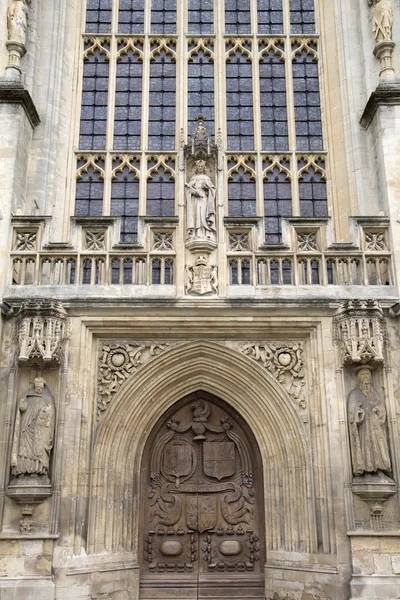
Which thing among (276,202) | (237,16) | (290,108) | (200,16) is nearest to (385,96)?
(290,108)

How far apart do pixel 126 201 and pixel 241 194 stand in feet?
7.07

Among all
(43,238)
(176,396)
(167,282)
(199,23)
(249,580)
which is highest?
(199,23)

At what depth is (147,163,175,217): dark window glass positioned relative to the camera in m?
12.8

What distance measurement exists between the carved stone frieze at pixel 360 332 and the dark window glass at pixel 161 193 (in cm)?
395

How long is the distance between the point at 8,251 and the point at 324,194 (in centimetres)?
585

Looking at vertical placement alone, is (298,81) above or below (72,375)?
above

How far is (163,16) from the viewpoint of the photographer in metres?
14.3

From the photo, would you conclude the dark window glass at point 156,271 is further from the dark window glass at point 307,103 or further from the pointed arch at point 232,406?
the dark window glass at point 307,103

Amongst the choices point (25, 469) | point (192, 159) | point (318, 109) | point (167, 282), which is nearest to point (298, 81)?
point (318, 109)

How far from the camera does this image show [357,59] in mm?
13406

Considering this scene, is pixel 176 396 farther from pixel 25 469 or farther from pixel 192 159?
pixel 192 159

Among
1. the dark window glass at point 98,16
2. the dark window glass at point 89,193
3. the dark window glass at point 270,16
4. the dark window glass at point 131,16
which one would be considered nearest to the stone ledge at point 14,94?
the dark window glass at point 89,193

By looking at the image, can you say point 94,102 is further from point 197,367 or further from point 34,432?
point 34,432

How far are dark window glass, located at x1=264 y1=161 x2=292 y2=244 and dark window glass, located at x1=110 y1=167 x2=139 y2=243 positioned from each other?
95.4 inches
